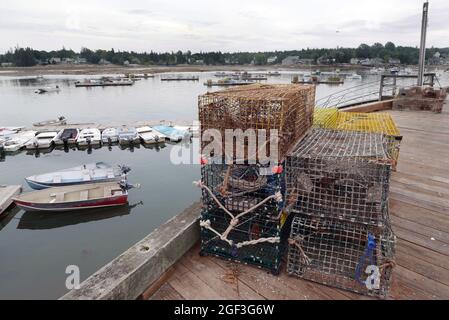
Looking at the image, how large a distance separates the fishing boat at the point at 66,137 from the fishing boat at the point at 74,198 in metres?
11.0

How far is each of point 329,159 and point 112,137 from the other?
23.7 metres

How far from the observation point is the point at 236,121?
3035 millimetres

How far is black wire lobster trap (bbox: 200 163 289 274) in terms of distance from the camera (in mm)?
2938

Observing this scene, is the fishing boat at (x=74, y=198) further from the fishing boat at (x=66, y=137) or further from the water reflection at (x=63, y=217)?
the fishing boat at (x=66, y=137)

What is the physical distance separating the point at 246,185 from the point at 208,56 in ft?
533

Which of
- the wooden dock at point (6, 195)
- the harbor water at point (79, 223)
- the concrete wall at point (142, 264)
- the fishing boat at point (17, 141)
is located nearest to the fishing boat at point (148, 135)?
the harbor water at point (79, 223)

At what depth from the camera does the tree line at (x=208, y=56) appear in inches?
4934

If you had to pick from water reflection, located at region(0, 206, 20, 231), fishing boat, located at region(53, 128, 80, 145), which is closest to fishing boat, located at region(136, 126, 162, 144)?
fishing boat, located at region(53, 128, 80, 145)

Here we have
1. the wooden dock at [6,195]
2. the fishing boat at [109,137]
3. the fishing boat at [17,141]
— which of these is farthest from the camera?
the fishing boat at [109,137]

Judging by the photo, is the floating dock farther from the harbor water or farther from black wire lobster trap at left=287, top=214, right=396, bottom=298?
the harbor water

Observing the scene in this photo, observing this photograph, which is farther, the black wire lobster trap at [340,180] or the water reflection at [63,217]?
the water reflection at [63,217]

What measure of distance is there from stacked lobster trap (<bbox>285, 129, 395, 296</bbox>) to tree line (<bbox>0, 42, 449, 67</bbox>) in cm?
13528

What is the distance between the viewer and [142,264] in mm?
2648
